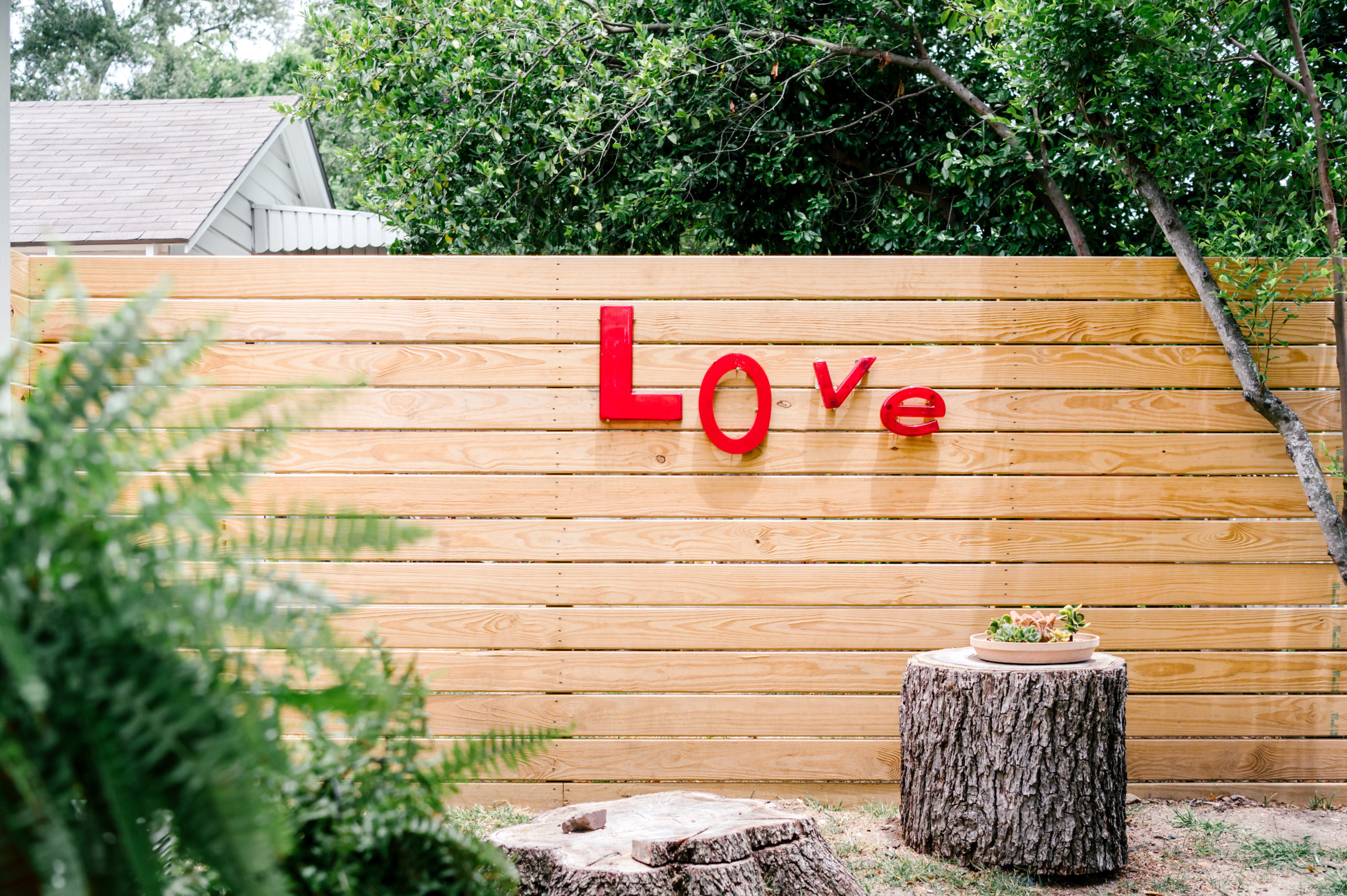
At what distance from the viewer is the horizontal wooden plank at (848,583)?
3.20 m

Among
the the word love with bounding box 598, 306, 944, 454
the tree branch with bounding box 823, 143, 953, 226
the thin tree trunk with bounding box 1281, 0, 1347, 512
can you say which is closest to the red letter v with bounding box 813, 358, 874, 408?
the the word love with bounding box 598, 306, 944, 454

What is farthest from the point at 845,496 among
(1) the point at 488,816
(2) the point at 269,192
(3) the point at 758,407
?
(2) the point at 269,192

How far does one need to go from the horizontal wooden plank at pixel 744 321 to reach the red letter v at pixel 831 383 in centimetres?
4

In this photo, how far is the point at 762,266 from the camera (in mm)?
3238

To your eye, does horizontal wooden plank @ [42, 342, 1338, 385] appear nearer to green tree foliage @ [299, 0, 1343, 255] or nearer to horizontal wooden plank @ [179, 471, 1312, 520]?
horizontal wooden plank @ [179, 471, 1312, 520]

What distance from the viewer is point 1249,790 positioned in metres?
3.22

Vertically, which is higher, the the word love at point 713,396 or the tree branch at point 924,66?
the tree branch at point 924,66

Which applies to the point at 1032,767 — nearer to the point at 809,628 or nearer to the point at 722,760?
the point at 809,628

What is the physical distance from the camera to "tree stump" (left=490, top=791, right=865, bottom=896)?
78.6 inches

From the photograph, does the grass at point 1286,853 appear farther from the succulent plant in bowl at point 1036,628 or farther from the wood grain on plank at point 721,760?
the wood grain on plank at point 721,760

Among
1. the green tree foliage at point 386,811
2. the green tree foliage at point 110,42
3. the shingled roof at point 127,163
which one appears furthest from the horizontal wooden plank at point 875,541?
the green tree foliage at point 110,42

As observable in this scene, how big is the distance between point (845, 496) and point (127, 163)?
7888 mm

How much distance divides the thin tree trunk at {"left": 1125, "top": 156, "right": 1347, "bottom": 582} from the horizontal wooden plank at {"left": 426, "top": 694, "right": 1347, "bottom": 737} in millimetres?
534

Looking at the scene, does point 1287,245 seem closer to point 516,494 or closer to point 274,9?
point 516,494
